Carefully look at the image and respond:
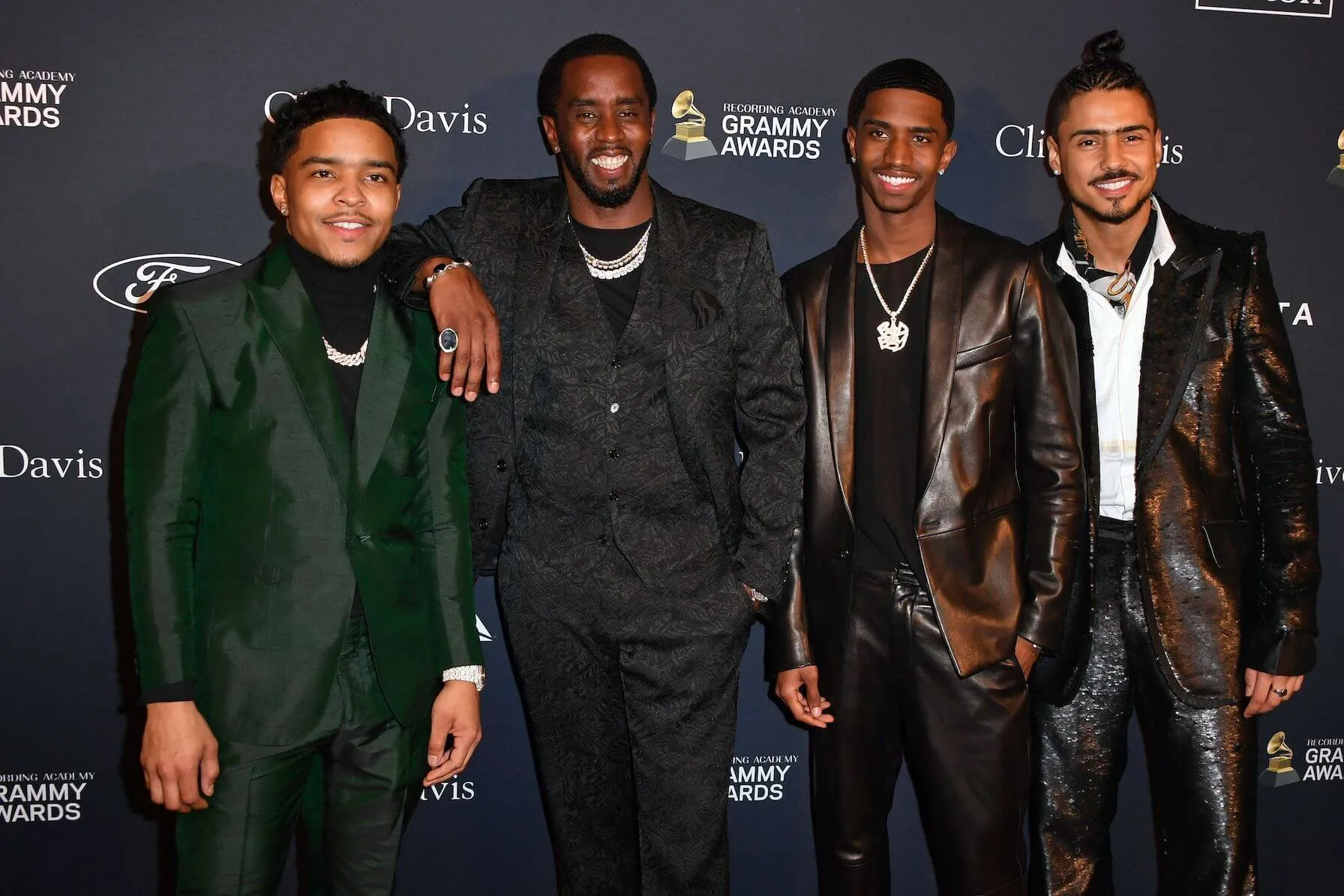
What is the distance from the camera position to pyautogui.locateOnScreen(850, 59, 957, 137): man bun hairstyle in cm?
259

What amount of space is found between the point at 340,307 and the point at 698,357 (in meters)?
0.80

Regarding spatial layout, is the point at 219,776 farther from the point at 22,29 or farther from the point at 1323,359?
the point at 1323,359

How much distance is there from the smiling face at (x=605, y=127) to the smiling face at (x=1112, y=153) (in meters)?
1.14

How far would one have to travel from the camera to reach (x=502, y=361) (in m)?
2.46

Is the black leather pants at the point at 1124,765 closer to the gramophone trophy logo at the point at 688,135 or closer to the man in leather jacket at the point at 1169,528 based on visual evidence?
the man in leather jacket at the point at 1169,528

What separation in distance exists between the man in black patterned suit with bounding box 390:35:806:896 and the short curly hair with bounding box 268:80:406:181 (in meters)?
0.31

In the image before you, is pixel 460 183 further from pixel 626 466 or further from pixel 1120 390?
pixel 1120 390

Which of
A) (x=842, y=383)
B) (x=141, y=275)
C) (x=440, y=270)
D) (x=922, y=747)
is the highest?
(x=141, y=275)

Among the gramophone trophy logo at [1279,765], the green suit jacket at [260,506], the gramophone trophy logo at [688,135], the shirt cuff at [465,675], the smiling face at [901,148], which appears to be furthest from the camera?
the gramophone trophy logo at [1279,765]

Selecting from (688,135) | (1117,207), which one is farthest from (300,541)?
(1117,207)

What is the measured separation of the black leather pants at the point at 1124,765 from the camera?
8.49 ft

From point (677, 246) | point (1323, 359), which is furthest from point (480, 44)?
point (1323, 359)

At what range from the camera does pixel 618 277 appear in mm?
2500

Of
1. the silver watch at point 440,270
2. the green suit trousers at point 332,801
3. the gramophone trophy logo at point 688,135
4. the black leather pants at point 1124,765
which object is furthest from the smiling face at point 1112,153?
the green suit trousers at point 332,801
